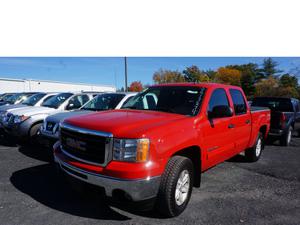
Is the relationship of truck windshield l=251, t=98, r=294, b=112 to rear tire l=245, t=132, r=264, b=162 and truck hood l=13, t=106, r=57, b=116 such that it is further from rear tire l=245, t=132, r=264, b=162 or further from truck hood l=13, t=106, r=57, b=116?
truck hood l=13, t=106, r=57, b=116

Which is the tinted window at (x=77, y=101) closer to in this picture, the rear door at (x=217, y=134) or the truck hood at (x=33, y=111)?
the truck hood at (x=33, y=111)

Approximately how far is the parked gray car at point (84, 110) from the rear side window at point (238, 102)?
10.2 ft

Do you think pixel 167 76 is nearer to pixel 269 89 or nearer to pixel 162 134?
pixel 269 89

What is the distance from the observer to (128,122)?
324 centimetres

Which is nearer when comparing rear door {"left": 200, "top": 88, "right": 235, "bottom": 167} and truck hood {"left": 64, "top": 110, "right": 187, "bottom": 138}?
truck hood {"left": 64, "top": 110, "right": 187, "bottom": 138}

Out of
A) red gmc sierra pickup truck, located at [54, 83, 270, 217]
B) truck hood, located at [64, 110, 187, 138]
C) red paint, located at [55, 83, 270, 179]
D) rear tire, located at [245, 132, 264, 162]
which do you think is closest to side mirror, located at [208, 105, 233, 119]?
red gmc sierra pickup truck, located at [54, 83, 270, 217]

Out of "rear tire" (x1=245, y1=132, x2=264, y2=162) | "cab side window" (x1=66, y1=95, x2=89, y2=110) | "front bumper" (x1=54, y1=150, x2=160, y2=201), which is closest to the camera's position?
"front bumper" (x1=54, y1=150, x2=160, y2=201)

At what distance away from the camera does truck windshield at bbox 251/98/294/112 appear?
356 inches

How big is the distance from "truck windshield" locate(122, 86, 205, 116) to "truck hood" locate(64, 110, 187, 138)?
0.97ft

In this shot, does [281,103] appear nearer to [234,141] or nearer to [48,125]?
[234,141]

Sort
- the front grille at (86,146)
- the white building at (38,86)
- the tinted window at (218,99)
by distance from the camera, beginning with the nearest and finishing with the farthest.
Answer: the front grille at (86,146) < the tinted window at (218,99) < the white building at (38,86)

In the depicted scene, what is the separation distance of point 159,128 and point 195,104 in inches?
43.9

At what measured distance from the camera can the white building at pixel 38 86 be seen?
37281 mm

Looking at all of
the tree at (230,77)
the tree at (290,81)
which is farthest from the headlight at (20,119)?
the tree at (230,77)
